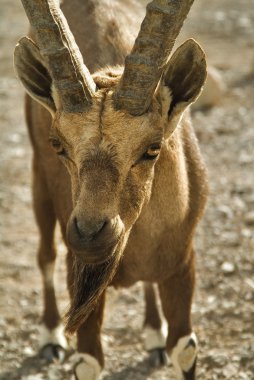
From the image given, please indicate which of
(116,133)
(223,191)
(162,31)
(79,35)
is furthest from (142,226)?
(223,191)

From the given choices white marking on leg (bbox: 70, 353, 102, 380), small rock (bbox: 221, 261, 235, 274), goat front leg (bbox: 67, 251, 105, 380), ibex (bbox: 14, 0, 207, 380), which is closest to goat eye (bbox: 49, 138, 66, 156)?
ibex (bbox: 14, 0, 207, 380)

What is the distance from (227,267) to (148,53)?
350 centimetres

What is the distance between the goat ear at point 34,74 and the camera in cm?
503

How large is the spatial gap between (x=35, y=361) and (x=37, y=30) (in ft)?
10.2

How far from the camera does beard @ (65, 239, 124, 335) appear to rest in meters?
4.55

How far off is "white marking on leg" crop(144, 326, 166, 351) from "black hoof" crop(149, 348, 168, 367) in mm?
40

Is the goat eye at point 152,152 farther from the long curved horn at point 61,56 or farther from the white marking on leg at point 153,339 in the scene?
the white marking on leg at point 153,339

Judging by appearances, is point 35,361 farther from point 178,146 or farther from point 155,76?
point 155,76

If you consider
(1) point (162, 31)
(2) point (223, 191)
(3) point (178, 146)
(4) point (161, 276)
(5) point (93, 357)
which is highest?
(1) point (162, 31)

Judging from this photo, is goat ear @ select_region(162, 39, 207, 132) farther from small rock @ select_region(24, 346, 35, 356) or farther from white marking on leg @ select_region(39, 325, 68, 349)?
small rock @ select_region(24, 346, 35, 356)

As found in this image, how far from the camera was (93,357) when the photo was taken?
5566mm

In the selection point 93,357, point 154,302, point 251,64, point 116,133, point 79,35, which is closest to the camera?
point 116,133

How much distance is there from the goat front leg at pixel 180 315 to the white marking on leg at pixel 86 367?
57 centimetres

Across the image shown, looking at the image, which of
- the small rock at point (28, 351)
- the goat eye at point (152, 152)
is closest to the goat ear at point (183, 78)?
the goat eye at point (152, 152)
